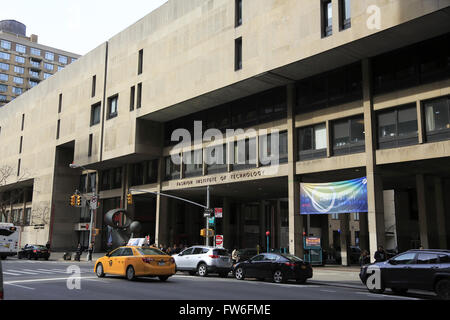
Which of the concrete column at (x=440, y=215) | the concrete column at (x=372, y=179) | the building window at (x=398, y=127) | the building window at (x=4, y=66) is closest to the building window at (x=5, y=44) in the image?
the building window at (x=4, y=66)

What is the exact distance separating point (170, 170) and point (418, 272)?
32.4 metres

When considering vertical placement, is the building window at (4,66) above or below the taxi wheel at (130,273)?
above

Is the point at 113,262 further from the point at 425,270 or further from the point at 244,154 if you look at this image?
the point at 244,154

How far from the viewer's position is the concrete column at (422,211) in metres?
30.4

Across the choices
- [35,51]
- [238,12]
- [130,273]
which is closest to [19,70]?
[35,51]

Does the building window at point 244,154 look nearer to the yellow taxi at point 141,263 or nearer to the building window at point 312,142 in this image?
the building window at point 312,142

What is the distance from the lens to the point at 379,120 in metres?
29.1

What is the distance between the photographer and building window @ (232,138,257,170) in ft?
119

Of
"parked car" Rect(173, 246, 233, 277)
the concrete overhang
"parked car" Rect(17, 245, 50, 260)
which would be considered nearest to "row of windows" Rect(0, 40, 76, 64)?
"parked car" Rect(17, 245, 50, 260)

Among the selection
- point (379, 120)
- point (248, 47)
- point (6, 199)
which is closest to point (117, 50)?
point (248, 47)

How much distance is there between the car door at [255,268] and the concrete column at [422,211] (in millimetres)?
13862

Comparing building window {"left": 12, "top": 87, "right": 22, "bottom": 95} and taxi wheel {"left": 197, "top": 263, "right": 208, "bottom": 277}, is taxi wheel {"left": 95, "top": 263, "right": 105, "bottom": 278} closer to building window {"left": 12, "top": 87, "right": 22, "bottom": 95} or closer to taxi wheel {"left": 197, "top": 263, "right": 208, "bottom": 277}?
taxi wheel {"left": 197, "top": 263, "right": 208, "bottom": 277}

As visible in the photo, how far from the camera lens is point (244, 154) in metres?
36.9

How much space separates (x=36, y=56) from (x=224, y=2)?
99.3m
